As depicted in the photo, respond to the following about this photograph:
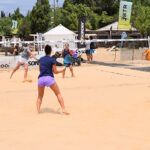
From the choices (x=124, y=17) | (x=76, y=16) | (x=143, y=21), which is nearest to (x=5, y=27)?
(x=76, y=16)

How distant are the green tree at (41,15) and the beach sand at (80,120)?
162ft

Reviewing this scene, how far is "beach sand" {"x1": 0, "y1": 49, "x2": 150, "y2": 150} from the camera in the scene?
4.95m

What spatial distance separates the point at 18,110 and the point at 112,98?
9.22ft

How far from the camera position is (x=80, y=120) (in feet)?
21.0

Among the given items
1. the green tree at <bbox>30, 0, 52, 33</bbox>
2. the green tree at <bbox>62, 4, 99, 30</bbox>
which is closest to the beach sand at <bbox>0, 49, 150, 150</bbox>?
the green tree at <bbox>30, 0, 52, 33</bbox>

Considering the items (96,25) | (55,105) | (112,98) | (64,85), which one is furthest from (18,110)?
(96,25)

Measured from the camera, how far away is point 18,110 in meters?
7.41

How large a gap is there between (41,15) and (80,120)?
53.7 m

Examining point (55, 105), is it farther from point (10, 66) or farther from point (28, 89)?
point (10, 66)

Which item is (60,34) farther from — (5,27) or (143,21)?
(5,27)

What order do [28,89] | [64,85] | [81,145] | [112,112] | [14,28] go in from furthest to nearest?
1. [14,28]
2. [64,85]
3. [28,89]
4. [112,112]
5. [81,145]

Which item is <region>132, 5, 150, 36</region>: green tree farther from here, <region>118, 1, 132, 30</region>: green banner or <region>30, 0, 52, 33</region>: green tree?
<region>118, 1, 132, 30</region>: green banner

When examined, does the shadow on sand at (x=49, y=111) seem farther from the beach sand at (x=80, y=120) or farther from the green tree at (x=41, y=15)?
the green tree at (x=41, y=15)

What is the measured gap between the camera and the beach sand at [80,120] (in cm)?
495
